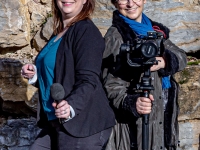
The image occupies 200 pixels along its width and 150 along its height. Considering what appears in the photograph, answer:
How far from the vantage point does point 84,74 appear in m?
2.67

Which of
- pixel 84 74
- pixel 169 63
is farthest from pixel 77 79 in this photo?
pixel 169 63

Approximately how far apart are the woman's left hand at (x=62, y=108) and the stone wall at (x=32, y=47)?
1.88 m

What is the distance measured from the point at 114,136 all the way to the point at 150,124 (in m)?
0.24

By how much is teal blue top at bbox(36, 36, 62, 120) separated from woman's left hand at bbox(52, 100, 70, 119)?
0.34 metres

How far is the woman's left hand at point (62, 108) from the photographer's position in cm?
246

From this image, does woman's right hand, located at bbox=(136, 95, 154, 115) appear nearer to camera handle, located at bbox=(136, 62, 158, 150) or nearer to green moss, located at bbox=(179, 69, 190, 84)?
camera handle, located at bbox=(136, 62, 158, 150)

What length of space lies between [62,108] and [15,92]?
227 cm

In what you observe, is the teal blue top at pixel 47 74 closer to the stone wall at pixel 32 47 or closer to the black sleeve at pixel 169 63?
the black sleeve at pixel 169 63

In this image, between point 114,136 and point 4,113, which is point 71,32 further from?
point 4,113

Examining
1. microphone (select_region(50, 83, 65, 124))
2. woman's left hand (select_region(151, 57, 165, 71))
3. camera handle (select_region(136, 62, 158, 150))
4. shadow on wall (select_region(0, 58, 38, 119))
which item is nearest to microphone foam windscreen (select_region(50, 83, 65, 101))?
microphone (select_region(50, 83, 65, 124))

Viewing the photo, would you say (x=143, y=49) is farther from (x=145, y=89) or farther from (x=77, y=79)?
(x=77, y=79)

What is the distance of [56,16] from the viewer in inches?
121

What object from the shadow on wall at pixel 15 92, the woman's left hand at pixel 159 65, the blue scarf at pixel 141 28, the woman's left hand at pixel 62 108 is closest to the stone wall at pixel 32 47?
the shadow on wall at pixel 15 92

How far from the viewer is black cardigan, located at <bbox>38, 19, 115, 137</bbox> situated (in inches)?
105
